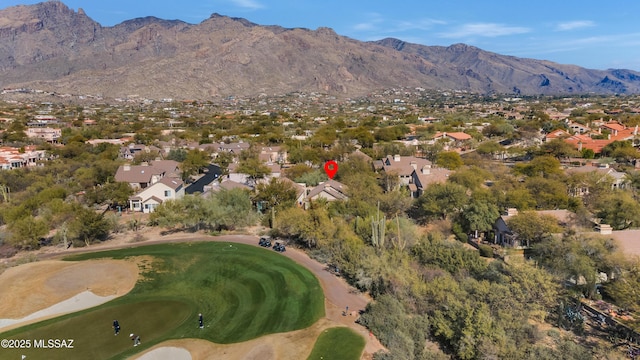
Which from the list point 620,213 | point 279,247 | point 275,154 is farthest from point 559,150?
point 279,247

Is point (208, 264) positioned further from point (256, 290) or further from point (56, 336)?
point (56, 336)

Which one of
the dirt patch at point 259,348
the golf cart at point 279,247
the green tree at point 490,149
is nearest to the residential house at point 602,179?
the green tree at point 490,149

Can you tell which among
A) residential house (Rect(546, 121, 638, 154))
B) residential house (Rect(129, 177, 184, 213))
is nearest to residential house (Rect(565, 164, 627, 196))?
residential house (Rect(546, 121, 638, 154))

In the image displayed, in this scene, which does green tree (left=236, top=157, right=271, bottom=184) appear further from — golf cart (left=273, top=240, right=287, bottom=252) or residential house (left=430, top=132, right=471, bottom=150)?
residential house (left=430, top=132, right=471, bottom=150)

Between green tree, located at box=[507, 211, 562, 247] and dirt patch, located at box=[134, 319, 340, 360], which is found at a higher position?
green tree, located at box=[507, 211, 562, 247]

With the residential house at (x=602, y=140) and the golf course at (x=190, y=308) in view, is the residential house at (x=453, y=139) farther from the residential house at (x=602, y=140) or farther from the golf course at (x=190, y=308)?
the golf course at (x=190, y=308)

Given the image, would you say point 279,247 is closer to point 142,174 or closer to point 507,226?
point 507,226
